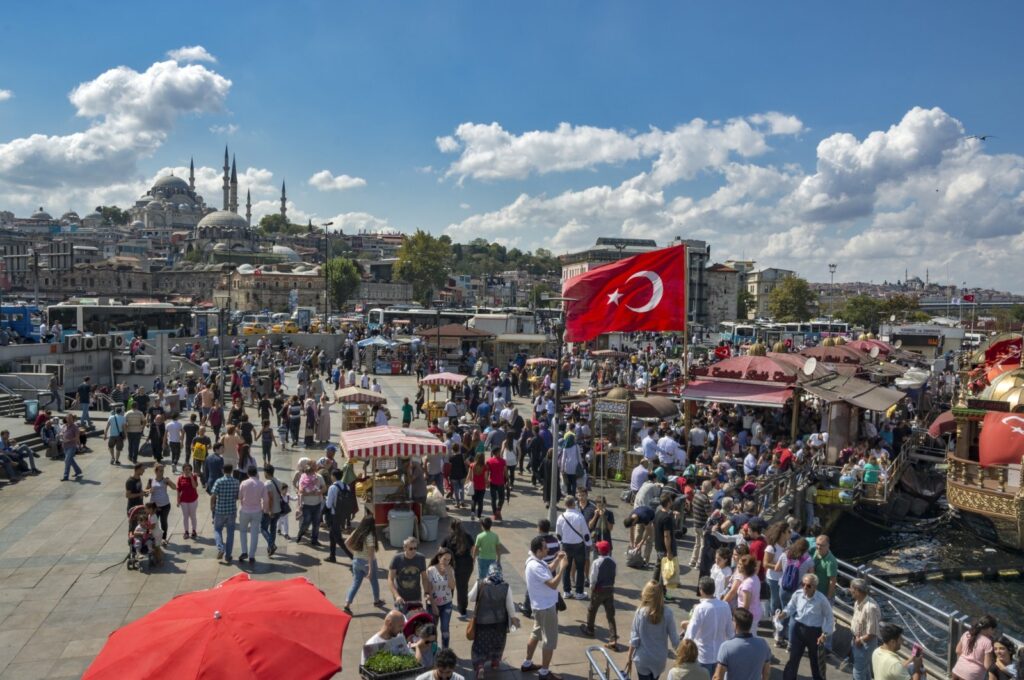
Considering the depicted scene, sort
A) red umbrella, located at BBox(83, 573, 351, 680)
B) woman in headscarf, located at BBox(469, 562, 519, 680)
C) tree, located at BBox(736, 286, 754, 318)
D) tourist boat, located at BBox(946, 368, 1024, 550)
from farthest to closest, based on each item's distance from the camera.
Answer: tree, located at BBox(736, 286, 754, 318), tourist boat, located at BBox(946, 368, 1024, 550), woman in headscarf, located at BBox(469, 562, 519, 680), red umbrella, located at BBox(83, 573, 351, 680)

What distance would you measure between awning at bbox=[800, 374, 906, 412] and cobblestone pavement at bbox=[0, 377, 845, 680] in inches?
270

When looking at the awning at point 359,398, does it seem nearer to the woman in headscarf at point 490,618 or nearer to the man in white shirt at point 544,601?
the man in white shirt at point 544,601

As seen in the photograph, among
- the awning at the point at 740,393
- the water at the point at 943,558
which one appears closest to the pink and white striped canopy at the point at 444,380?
the awning at the point at 740,393

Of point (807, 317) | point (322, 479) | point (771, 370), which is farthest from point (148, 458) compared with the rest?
point (807, 317)

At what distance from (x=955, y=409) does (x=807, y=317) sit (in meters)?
90.9

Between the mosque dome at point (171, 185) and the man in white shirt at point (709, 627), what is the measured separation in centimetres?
19836

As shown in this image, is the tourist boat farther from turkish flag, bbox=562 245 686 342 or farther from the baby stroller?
the baby stroller

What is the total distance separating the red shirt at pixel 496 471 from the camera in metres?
12.5

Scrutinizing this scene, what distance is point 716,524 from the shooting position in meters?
9.84

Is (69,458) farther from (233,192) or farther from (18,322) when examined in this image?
(233,192)

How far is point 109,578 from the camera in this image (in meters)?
9.62

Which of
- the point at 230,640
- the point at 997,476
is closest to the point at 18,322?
the point at 230,640

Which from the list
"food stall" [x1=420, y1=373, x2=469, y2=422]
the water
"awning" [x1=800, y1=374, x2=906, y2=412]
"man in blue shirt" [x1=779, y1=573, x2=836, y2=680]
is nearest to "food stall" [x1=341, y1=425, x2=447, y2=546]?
"man in blue shirt" [x1=779, y1=573, x2=836, y2=680]

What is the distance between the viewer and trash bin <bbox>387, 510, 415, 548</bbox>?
11039 millimetres
